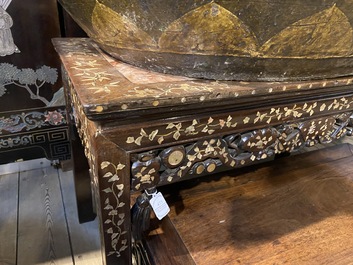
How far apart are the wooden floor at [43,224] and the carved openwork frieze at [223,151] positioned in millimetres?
624

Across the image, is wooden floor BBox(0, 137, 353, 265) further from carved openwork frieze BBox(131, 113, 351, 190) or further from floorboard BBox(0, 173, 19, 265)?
carved openwork frieze BBox(131, 113, 351, 190)

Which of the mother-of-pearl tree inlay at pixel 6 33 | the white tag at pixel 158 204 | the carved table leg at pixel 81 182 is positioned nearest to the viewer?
the white tag at pixel 158 204

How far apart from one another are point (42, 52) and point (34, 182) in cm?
61

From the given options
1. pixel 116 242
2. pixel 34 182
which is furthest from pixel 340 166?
pixel 34 182

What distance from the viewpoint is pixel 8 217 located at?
107 centimetres

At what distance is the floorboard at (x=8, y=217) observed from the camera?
3.09 feet

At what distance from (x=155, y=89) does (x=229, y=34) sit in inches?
5.0

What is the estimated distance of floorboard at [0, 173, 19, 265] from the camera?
0.94 m

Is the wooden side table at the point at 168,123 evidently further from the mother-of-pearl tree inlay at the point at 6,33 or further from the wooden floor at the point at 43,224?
the wooden floor at the point at 43,224

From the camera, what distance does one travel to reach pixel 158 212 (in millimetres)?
524

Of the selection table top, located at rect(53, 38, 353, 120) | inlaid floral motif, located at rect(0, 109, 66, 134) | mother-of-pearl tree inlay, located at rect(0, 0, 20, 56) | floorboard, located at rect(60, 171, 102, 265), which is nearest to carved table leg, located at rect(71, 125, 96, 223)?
floorboard, located at rect(60, 171, 102, 265)

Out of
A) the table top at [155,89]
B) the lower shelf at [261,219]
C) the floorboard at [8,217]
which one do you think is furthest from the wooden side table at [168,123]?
the floorboard at [8,217]

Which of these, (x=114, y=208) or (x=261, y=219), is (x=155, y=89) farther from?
(x=261, y=219)

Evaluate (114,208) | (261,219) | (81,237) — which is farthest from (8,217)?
(261,219)
